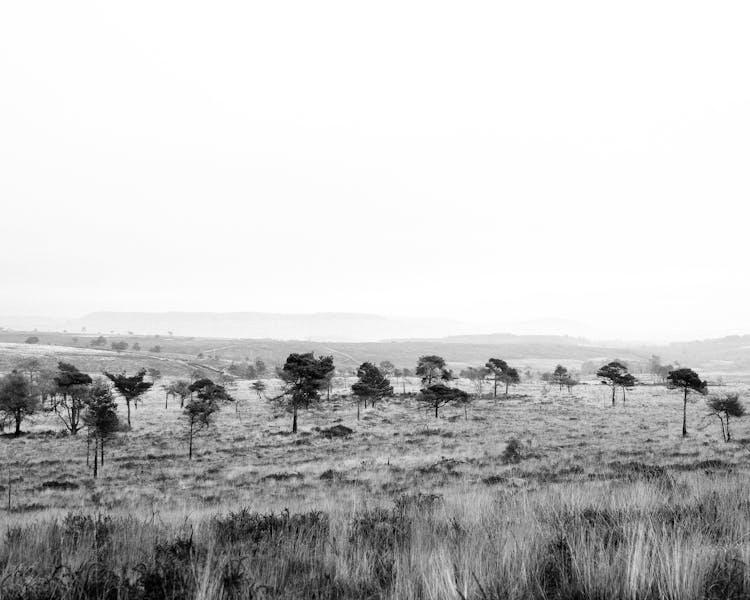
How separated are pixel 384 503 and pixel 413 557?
5285 mm

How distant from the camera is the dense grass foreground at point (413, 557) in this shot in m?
2.79

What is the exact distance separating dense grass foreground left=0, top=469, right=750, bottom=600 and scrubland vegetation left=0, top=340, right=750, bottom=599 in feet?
0.07

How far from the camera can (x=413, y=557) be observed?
334cm

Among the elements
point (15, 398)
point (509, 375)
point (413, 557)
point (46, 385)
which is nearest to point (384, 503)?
point (413, 557)

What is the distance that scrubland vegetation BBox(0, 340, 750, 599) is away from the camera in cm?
296

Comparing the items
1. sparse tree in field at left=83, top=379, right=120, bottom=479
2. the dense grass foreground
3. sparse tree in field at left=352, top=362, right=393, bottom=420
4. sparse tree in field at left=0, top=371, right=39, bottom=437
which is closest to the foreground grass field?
the dense grass foreground

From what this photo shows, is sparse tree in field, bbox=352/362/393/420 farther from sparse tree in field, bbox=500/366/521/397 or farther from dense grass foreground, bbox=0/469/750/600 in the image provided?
dense grass foreground, bbox=0/469/750/600

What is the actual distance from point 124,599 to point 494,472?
20603 mm

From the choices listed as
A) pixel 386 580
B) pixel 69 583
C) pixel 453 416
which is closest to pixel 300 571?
pixel 386 580

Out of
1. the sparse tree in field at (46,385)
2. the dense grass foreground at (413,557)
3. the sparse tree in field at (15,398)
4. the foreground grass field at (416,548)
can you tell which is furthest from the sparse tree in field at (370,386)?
the dense grass foreground at (413,557)

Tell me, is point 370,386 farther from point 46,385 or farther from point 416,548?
point 416,548

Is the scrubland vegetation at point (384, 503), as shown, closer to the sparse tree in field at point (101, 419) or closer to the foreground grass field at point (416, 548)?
the foreground grass field at point (416, 548)

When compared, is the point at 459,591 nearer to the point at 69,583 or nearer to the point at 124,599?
the point at 124,599

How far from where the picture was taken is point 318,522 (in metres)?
5.22
